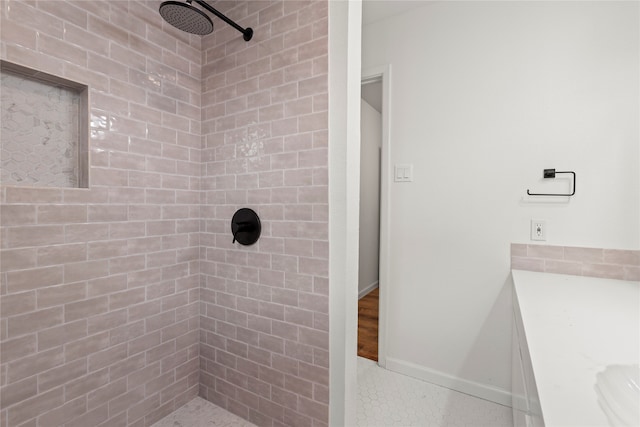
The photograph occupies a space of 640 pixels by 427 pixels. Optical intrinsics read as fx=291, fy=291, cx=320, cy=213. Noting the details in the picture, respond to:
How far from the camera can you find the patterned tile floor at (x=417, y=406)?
5.48 ft

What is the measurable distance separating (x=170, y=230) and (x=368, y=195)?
2819 millimetres

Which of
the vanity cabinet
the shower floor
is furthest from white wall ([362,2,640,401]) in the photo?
the shower floor

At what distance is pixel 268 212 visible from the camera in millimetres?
1541

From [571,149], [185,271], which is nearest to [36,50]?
[185,271]

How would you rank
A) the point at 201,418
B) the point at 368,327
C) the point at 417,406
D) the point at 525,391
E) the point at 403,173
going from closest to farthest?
1. the point at 525,391
2. the point at 201,418
3. the point at 417,406
4. the point at 403,173
5. the point at 368,327

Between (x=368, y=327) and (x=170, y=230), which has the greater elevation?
(x=170, y=230)

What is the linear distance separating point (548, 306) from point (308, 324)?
3.25 ft

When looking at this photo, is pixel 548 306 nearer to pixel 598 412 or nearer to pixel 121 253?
pixel 598 412

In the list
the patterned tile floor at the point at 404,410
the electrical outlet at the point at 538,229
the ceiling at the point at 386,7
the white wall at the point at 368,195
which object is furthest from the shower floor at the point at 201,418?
the ceiling at the point at 386,7

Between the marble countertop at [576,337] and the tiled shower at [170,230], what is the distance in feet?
2.80

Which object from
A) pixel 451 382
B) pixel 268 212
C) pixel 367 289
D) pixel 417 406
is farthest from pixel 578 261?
pixel 367 289

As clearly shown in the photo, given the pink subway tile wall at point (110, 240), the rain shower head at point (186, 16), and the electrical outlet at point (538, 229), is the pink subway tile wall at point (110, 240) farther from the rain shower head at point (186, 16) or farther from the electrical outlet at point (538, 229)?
the electrical outlet at point (538, 229)

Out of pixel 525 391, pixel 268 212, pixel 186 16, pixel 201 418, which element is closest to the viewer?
pixel 525 391

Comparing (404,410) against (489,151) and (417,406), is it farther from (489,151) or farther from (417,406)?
(489,151)
